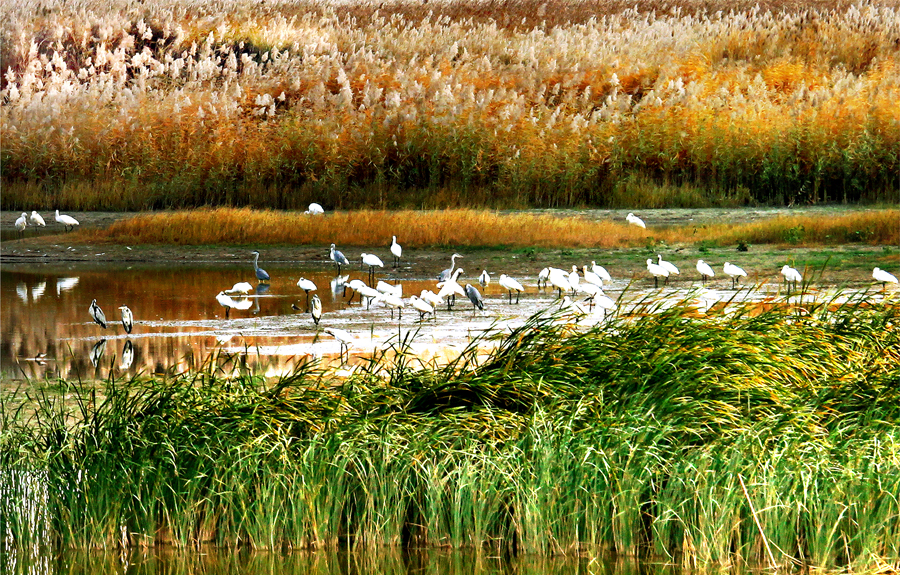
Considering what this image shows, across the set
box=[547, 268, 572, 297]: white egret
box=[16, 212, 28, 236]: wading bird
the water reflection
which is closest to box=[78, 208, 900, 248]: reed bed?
box=[16, 212, 28, 236]: wading bird

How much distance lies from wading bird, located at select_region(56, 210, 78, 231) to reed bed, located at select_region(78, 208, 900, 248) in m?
0.15

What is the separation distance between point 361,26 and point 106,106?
2776mm

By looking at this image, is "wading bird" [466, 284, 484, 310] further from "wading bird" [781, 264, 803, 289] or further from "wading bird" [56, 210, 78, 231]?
"wading bird" [56, 210, 78, 231]

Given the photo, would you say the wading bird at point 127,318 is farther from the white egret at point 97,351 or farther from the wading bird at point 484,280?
the wading bird at point 484,280

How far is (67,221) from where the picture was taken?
13.5 metres

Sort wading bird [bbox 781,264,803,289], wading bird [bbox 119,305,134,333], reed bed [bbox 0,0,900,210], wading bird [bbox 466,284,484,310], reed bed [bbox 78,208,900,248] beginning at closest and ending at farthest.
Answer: wading bird [bbox 119,305,134,333] < wading bird [bbox 466,284,484,310] < wading bird [bbox 781,264,803,289] < reed bed [bbox 78,208,900,248] < reed bed [bbox 0,0,900,210]

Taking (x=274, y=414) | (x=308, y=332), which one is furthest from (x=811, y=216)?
(x=274, y=414)

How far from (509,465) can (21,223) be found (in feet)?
32.9

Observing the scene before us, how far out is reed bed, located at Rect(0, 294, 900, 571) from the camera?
455 centimetres

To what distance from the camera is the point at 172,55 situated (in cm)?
1340

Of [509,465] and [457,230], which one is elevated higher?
[509,465]

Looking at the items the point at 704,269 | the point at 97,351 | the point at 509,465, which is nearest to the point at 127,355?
the point at 97,351

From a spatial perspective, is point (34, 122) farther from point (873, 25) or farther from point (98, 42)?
point (873, 25)

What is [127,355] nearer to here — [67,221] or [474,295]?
[474,295]
